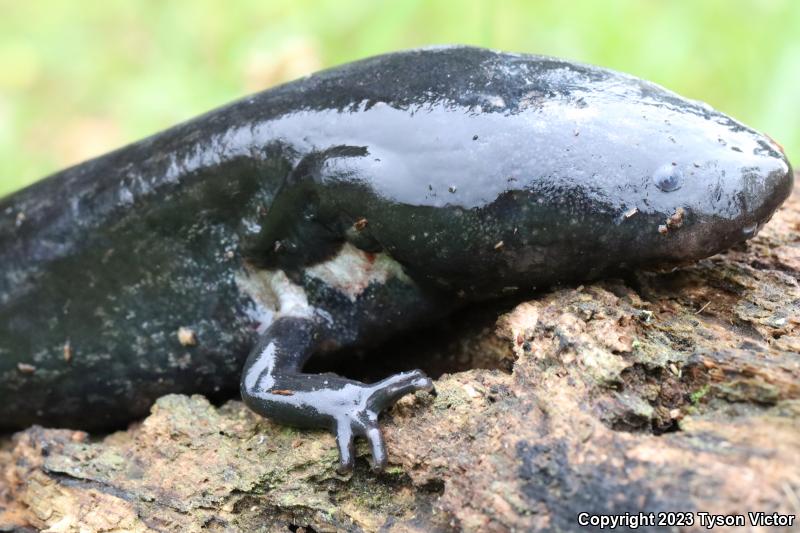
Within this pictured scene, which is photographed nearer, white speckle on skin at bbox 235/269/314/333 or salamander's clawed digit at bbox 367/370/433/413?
salamander's clawed digit at bbox 367/370/433/413

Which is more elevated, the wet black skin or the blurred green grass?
the blurred green grass

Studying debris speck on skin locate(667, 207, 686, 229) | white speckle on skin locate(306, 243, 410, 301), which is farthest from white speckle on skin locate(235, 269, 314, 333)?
debris speck on skin locate(667, 207, 686, 229)

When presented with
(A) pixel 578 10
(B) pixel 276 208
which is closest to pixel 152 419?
(B) pixel 276 208

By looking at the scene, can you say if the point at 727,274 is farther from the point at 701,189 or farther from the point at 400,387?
the point at 400,387

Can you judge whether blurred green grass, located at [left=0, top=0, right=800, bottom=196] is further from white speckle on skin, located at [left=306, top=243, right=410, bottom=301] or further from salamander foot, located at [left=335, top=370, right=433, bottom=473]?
salamander foot, located at [left=335, top=370, right=433, bottom=473]

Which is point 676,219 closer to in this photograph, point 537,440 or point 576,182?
point 576,182

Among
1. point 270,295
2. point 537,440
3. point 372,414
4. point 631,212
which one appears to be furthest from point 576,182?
point 270,295

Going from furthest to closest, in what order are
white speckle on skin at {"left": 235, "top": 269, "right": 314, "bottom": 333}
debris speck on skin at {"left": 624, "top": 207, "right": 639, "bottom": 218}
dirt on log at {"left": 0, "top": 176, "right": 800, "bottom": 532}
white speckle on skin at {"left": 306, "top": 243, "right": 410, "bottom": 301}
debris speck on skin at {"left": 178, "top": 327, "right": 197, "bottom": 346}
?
debris speck on skin at {"left": 178, "top": 327, "right": 197, "bottom": 346}
white speckle on skin at {"left": 235, "top": 269, "right": 314, "bottom": 333}
white speckle on skin at {"left": 306, "top": 243, "right": 410, "bottom": 301}
debris speck on skin at {"left": 624, "top": 207, "right": 639, "bottom": 218}
dirt on log at {"left": 0, "top": 176, "right": 800, "bottom": 532}
